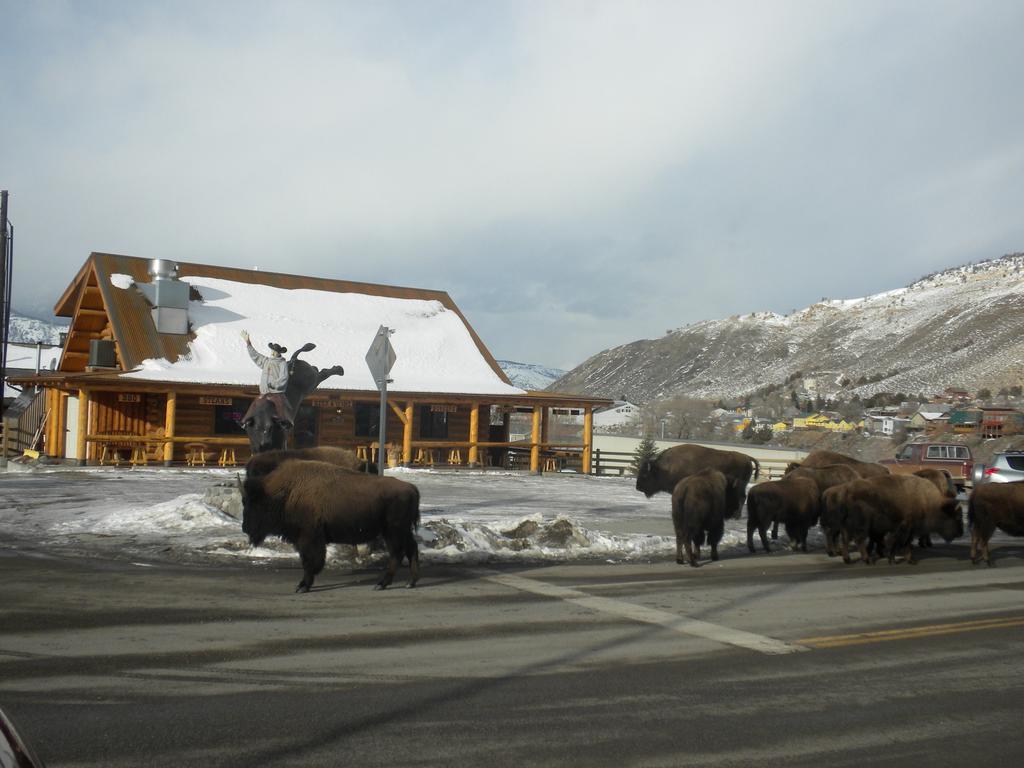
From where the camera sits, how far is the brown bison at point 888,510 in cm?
1387

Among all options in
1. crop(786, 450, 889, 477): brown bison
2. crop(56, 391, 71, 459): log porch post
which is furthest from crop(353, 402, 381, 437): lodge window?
crop(786, 450, 889, 477): brown bison

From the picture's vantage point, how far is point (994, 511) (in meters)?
14.0

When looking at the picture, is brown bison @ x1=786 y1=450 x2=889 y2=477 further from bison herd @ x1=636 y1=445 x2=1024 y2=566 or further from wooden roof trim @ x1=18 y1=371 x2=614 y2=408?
wooden roof trim @ x1=18 y1=371 x2=614 y2=408

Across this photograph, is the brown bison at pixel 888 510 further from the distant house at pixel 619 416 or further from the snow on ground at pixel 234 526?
the distant house at pixel 619 416

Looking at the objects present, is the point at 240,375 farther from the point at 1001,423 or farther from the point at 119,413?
the point at 1001,423

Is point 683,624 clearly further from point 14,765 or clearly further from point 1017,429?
point 1017,429

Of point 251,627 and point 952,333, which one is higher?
point 952,333

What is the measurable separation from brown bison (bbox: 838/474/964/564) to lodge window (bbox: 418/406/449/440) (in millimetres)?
22424

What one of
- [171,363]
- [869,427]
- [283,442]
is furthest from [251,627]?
[869,427]

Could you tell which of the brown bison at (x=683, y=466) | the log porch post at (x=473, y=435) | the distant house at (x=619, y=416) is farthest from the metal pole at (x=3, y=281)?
the distant house at (x=619, y=416)

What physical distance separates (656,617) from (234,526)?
7.57 m

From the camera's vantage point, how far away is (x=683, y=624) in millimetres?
8836

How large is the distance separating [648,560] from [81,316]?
26935 mm

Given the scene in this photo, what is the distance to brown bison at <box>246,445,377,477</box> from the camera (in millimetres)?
12602
